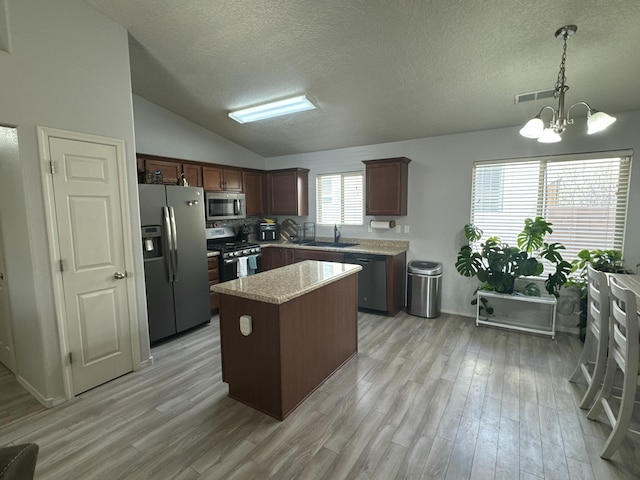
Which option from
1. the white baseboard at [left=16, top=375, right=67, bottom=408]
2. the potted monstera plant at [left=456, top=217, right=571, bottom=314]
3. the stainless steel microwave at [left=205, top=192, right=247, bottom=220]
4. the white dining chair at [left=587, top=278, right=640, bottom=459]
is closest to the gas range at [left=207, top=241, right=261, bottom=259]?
the stainless steel microwave at [left=205, top=192, right=247, bottom=220]

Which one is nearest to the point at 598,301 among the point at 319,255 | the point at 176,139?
the point at 319,255

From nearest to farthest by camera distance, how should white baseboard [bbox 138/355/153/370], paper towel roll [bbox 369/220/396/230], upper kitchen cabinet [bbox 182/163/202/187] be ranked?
white baseboard [bbox 138/355/153/370] < upper kitchen cabinet [bbox 182/163/202/187] < paper towel roll [bbox 369/220/396/230]

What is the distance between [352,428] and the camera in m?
2.10

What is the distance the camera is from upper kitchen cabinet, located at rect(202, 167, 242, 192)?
14.9ft

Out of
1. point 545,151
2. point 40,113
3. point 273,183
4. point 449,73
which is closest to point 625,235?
point 545,151

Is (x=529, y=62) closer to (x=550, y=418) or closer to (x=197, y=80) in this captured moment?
(x=550, y=418)

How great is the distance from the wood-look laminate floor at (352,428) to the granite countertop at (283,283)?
92 centimetres

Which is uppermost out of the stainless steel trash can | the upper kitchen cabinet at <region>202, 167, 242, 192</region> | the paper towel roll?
the upper kitchen cabinet at <region>202, 167, 242, 192</region>

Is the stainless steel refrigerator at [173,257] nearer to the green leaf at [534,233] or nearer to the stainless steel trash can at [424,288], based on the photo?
the stainless steel trash can at [424,288]

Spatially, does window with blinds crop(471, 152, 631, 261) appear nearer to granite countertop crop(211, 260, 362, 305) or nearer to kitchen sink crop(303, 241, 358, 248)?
Answer: kitchen sink crop(303, 241, 358, 248)

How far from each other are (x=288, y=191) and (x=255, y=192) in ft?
1.94

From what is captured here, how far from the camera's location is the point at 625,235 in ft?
11.0

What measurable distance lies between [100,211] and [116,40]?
149 centimetres

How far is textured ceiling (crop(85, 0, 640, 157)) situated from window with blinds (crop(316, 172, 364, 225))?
1301 millimetres
